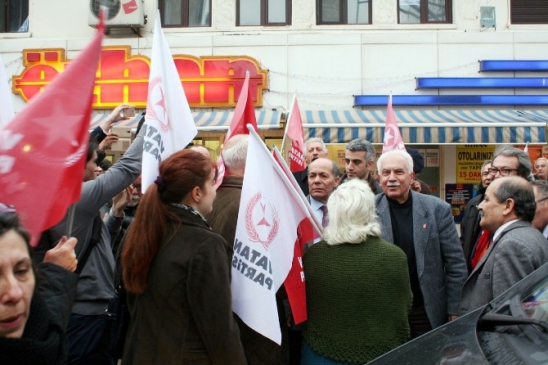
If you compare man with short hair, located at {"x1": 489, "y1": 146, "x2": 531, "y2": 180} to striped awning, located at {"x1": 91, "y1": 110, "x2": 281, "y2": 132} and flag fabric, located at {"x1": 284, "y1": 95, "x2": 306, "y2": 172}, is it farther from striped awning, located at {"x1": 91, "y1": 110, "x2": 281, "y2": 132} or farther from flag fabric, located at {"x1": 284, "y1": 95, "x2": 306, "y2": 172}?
striped awning, located at {"x1": 91, "y1": 110, "x2": 281, "y2": 132}

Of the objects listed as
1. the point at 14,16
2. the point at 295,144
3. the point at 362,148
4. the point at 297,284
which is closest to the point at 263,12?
the point at 14,16

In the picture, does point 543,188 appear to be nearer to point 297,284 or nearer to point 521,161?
point 521,161

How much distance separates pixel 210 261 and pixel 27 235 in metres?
1.01

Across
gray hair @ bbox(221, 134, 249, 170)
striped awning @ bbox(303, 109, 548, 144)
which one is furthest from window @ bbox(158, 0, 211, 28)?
gray hair @ bbox(221, 134, 249, 170)

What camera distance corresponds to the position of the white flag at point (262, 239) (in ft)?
10.4

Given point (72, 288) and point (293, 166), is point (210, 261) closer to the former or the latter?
point (72, 288)

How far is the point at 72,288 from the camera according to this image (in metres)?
2.26

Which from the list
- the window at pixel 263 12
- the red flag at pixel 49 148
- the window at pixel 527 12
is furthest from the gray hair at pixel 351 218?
the window at pixel 527 12

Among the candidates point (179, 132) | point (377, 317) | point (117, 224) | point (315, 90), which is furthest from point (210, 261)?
point (315, 90)

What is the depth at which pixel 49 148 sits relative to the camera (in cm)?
234

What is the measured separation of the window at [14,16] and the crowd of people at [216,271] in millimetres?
10288

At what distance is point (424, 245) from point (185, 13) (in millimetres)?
9500

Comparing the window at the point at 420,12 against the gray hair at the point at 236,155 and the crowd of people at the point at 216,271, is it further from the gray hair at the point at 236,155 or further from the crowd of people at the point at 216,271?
the gray hair at the point at 236,155

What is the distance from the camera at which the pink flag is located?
3.18 metres
